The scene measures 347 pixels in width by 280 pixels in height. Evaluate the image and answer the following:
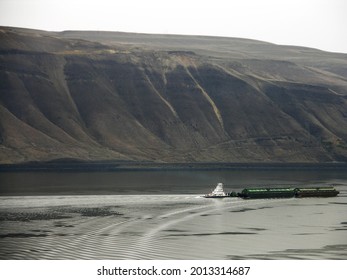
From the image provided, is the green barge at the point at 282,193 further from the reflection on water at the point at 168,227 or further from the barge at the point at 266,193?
the reflection on water at the point at 168,227

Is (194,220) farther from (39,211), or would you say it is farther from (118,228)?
(39,211)

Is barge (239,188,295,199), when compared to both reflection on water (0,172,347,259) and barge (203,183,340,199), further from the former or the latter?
reflection on water (0,172,347,259)

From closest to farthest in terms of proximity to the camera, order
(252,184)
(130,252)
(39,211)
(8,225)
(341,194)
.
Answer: (130,252) → (8,225) → (39,211) → (341,194) → (252,184)

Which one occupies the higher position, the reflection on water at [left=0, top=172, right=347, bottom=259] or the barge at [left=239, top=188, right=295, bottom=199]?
the barge at [left=239, top=188, right=295, bottom=199]


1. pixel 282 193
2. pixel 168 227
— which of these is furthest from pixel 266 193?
pixel 168 227

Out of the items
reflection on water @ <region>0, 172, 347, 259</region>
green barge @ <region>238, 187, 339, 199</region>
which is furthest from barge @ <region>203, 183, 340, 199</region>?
reflection on water @ <region>0, 172, 347, 259</region>

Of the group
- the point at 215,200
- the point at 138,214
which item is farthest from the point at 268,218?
the point at 215,200

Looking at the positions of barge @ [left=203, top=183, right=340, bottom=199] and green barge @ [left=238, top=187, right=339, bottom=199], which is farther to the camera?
green barge @ [left=238, top=187, right=339, bottom=199]

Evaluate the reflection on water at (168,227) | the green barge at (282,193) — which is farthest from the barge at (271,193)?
the reflection on water at (168,227)
